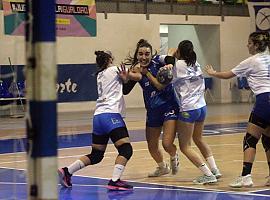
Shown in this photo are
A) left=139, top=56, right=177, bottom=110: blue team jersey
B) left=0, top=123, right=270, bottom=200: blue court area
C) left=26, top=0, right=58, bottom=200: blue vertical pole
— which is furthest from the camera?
left=139, top=56, right=177, bottom=110: blue team jersey

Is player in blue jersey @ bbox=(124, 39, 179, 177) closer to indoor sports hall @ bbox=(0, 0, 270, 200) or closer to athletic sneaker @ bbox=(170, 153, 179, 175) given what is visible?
athletic sneaker @ bbox=(170, 153, 179, 175)

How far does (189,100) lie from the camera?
832 cm

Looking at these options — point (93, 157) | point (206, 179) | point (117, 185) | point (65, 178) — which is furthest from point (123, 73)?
point (206, 179)

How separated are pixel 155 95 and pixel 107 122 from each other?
919mm

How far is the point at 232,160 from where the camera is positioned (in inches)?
417

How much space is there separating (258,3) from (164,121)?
630 centimetres

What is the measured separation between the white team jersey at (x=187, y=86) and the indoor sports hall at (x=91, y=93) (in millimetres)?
1027

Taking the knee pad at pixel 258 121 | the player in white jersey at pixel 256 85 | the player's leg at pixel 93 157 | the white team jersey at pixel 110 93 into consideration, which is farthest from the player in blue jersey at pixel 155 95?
the knee pad at pixel 258 121

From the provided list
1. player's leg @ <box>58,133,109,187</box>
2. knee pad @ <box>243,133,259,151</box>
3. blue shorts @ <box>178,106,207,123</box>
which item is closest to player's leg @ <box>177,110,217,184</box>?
blue shorts @ <box>178,106,207,123</box>

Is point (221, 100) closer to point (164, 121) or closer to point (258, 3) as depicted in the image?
point (258, 3)

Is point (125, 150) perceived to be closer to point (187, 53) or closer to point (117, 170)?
point (117, 170)

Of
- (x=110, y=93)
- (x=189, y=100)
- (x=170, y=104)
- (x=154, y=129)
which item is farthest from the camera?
(x=154, y=129)

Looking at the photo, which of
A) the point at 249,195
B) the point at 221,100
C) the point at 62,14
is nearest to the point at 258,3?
the point at 249,195

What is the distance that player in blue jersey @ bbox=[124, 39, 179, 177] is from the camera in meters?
8.30
